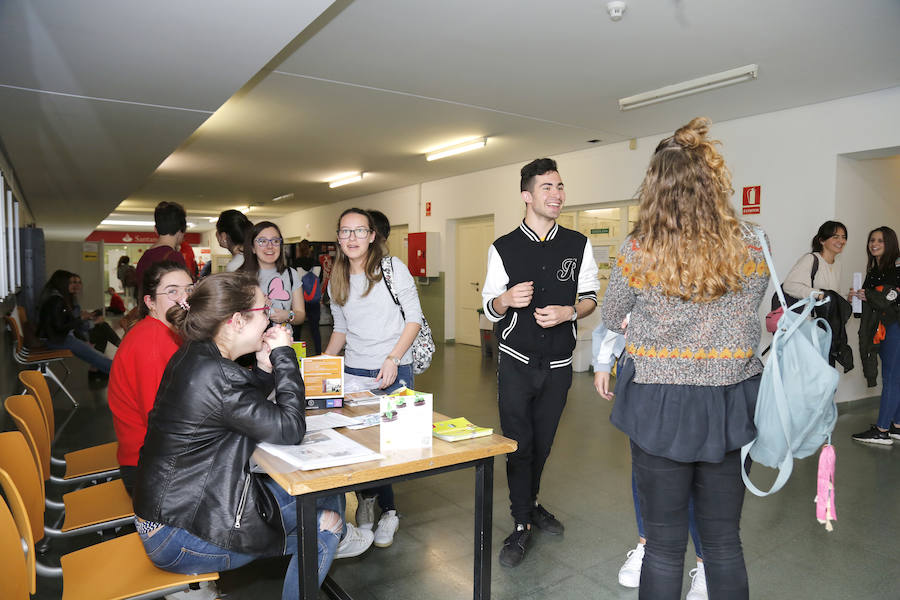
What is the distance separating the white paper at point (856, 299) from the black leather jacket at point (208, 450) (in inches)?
216

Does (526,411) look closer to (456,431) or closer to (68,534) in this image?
(456,431)

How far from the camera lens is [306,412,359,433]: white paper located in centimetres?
203


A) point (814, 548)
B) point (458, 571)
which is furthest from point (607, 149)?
point (458, 571)

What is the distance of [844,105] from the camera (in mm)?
5188

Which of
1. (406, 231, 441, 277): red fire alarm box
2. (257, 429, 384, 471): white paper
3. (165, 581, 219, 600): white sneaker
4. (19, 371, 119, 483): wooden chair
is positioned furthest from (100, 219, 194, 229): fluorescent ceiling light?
(257, 429, 384, 471): white paper

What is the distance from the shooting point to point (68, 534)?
195 cm

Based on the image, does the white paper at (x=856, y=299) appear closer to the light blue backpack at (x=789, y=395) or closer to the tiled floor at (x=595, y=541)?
the tiled floor at (x=595, y=541)

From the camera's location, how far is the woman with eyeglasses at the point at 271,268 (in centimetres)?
322

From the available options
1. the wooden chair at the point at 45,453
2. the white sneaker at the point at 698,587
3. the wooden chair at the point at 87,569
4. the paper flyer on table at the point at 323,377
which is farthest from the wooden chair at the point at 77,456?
the white sneaker at the point at 698,587

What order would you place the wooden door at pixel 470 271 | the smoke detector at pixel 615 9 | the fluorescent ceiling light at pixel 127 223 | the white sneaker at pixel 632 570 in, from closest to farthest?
the white sneaker at pixel 632 570
the smoke detector at pixel 615 9
the wooden door at pixel 470 271
the fluorescent ceiling light at pixel 127 223

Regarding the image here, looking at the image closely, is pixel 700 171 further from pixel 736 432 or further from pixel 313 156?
pixel 313 156

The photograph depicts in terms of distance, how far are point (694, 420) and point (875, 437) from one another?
3.95 meters

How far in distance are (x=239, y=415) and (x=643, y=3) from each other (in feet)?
10.9

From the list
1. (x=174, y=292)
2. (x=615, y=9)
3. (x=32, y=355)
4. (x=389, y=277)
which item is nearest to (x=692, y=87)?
(x=615, y=9)
